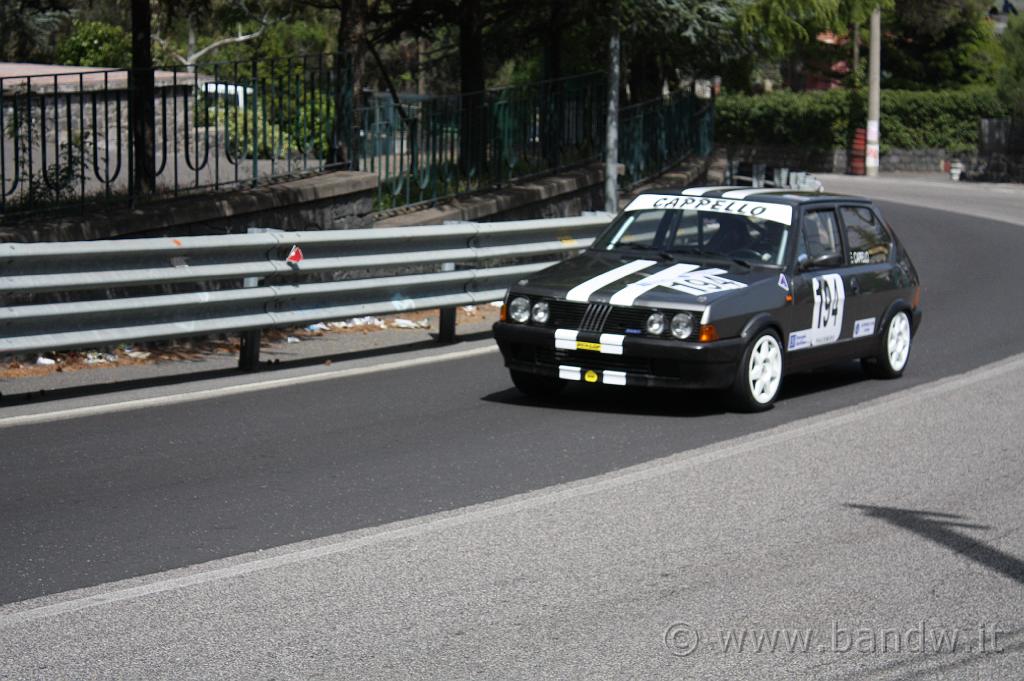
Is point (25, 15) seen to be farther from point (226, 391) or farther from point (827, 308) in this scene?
point (827, 308)

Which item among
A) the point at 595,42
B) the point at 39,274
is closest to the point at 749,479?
the point at 39,274

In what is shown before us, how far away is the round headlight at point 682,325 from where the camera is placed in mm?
9359

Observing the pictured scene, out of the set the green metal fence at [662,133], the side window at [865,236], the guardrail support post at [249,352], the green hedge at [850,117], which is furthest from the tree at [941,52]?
the guardrail support post at [249,352]

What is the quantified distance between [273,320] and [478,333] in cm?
286

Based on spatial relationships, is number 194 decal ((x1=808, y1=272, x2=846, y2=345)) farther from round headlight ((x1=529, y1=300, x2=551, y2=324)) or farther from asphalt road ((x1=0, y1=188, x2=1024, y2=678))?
round headlight ((x1=529, y1=300, x2=551, y2=324))

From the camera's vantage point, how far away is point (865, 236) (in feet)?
37.5

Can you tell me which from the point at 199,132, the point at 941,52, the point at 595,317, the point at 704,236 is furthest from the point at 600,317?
the point at 941,52

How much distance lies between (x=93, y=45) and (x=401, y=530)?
4078 centimetres

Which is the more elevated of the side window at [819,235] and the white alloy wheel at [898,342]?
the side window at [819,235]

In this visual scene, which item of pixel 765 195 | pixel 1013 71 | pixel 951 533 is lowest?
pixel 951 533

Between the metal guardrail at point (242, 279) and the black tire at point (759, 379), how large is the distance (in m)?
3.27

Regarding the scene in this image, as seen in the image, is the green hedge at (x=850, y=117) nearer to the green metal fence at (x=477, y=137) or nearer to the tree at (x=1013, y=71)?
the tree at (x=1013, y=71)

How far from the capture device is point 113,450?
8102mm

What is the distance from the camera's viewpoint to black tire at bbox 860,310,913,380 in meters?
11.3
